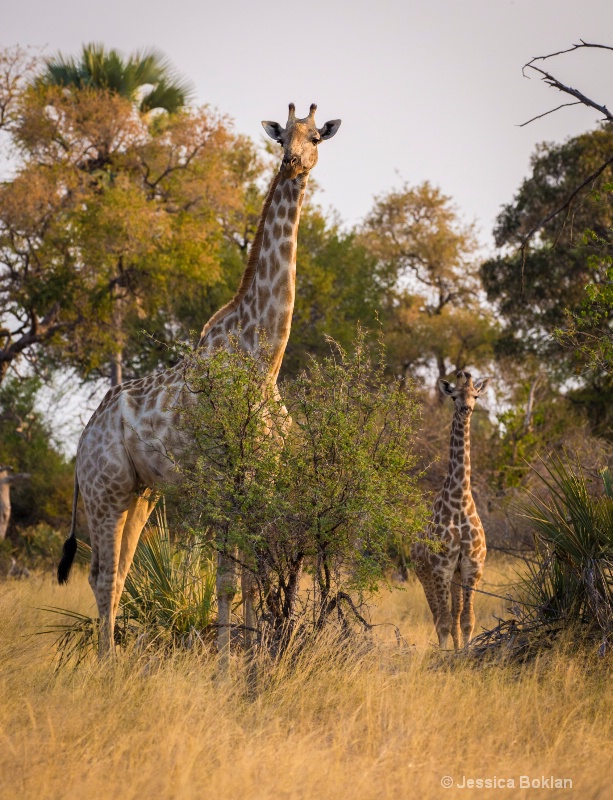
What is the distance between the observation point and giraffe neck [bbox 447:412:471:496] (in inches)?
340

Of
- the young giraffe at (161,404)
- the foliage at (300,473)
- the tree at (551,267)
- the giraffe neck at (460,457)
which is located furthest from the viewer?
the tree at (551,267)

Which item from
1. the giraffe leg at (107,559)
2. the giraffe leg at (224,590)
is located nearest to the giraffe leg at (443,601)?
the giraffe leg at (224,590)

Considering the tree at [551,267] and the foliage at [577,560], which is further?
the tree at [551,267]

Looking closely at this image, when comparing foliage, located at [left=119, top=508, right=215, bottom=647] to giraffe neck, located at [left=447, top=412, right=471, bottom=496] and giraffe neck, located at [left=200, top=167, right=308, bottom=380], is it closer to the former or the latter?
giraffe neck, located at [left=200, top=167, right=308, bottom=380]

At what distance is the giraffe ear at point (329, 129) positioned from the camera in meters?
7.19

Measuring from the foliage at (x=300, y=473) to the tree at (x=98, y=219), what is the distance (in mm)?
12445

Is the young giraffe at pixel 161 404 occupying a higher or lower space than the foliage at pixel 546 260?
lower

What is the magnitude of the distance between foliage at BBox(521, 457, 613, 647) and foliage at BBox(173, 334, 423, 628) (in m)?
1.18

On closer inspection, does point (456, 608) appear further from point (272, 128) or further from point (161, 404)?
point (272, 128)

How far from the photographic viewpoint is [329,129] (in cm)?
723

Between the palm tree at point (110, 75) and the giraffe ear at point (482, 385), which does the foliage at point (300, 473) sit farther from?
the palm tree at point (110, 75)

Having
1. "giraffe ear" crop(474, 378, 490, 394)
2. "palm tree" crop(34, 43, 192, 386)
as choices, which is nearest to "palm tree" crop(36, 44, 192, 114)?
"palm tree" crop(34, 43, 192, 386)

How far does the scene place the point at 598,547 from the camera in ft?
22.2

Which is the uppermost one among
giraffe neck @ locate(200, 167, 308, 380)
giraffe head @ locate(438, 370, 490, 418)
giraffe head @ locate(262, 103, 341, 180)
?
giraffe head @ locate(262, 103, 341, 180)
